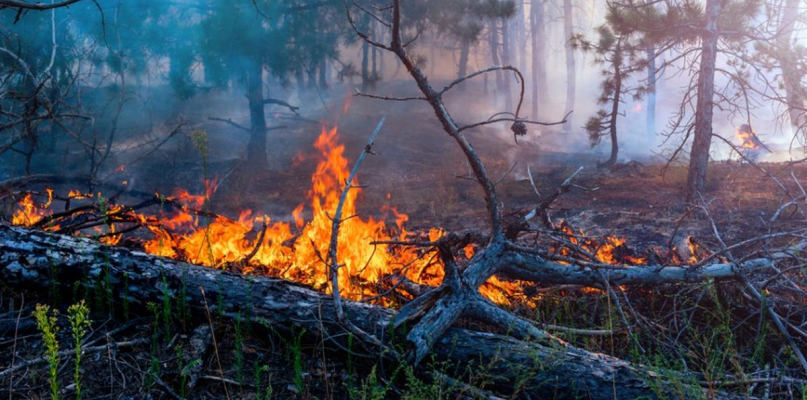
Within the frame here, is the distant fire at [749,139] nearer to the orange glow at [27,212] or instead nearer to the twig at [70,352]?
the twig at [70,352]

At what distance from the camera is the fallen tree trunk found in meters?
2.72

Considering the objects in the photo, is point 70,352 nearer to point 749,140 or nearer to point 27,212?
point 27,212

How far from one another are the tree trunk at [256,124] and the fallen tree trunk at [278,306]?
1277cm

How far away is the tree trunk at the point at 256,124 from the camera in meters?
15.6

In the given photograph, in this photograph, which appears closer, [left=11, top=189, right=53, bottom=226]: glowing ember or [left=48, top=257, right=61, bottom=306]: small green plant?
[left=48, top=257, right=61, bottom=306]: small green plant

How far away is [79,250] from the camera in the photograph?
3307 millimetres

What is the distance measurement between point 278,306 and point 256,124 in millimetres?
13945

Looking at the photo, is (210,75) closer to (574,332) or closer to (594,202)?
(594,202)

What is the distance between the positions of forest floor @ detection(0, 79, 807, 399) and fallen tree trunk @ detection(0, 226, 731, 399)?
146mm

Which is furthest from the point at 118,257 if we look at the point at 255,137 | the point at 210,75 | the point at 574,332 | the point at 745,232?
the point at 255,137

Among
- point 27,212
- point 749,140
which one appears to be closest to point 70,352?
point 27,212

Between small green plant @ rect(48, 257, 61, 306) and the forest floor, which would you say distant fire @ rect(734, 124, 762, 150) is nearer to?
the forest floor

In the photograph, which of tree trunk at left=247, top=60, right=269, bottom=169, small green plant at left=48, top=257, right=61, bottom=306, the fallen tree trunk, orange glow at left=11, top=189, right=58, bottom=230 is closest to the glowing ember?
orange glow at left=11, top=189, right=58, bottom=230

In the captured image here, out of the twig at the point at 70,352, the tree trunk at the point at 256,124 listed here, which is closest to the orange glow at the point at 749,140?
the twig at the point at 70,352
